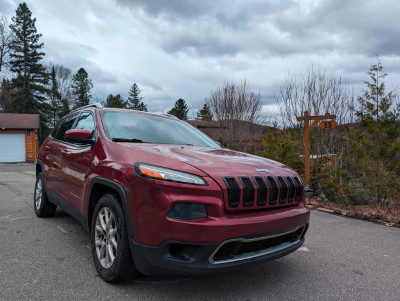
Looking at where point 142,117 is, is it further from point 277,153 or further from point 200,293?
point 277,153

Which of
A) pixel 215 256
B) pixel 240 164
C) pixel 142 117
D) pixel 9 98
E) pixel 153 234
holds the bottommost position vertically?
pixel 215 256


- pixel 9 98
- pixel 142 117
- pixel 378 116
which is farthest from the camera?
pixel 9 98

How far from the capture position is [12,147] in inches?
934

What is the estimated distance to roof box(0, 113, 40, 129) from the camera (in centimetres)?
2400

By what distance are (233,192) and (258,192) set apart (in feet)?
0.77

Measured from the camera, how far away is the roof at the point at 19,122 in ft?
78.7

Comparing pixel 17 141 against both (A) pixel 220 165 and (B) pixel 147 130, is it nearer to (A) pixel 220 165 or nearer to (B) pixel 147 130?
(B) pixel 147 130

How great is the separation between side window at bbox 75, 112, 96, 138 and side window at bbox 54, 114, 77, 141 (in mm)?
329

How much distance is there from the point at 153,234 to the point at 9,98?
148ft

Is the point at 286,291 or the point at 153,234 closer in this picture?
the point at 153,234

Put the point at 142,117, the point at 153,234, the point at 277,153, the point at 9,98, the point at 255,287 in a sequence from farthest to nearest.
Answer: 1. the point at 9,98
2. the point at 277,153
3. the point at 142,117
4. the point at 255,287
5. the point at 153,234

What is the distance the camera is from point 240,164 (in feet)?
8.36

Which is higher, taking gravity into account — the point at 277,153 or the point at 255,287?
the point at 277,153

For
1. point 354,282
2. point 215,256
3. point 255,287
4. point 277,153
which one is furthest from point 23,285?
point 277,153
